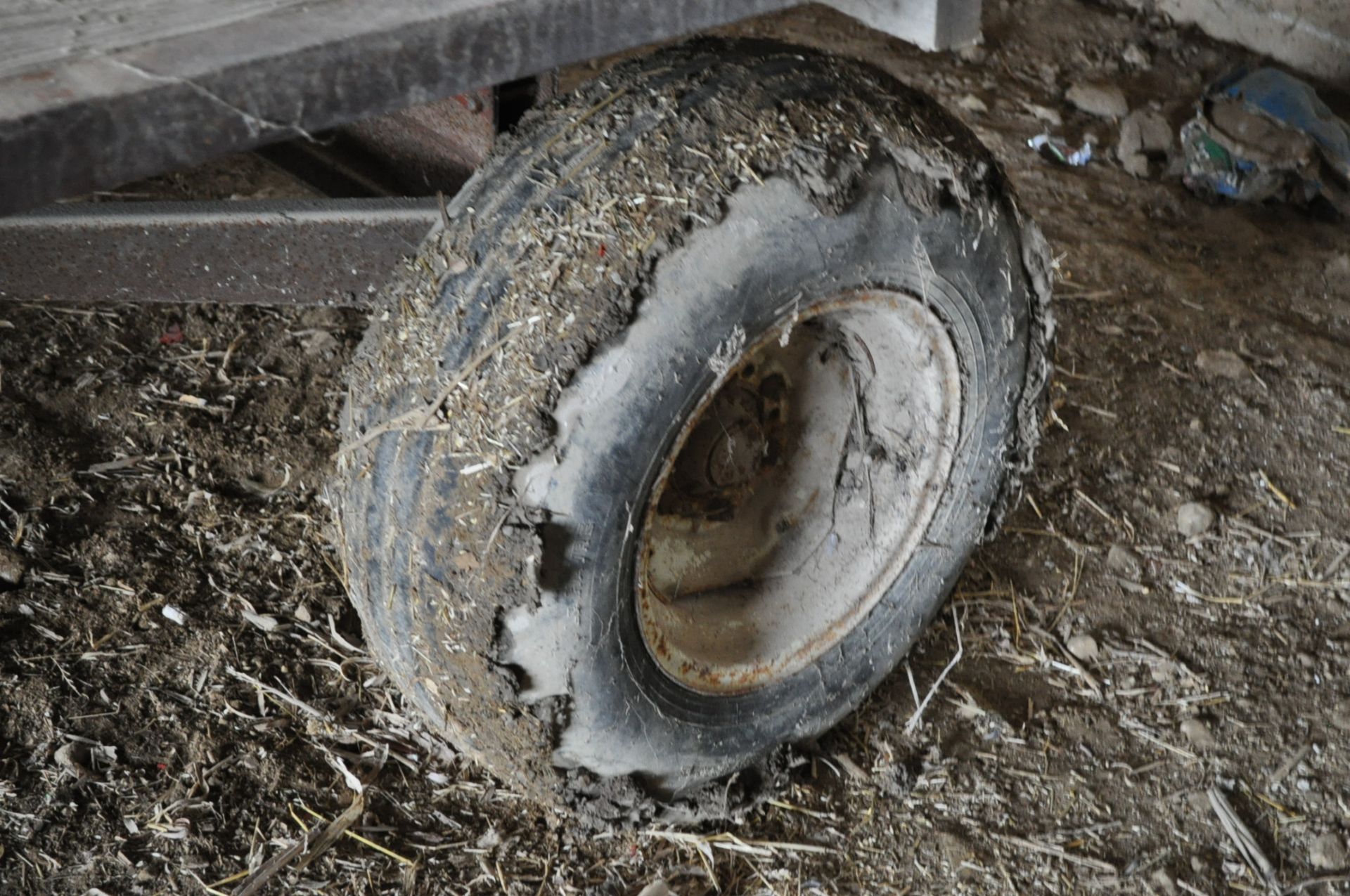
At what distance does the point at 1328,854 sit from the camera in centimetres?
253

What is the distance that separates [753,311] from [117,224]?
1167 millimetres

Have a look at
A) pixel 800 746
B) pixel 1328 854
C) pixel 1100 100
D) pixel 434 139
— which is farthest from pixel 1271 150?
pixel 434 139

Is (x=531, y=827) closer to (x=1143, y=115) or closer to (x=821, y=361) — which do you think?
(x=821, y=361)

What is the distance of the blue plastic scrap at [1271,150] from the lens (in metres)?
4.66

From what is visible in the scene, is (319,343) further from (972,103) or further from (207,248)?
(972,103)

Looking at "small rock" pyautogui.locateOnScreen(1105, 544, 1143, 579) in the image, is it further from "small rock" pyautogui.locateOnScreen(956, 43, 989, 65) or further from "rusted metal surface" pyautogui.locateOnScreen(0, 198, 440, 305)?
"small rock" pyautogui.locateOnScreen(956, 43, 989, 65)

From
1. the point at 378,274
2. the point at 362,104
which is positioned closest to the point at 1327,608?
the point at 378,274

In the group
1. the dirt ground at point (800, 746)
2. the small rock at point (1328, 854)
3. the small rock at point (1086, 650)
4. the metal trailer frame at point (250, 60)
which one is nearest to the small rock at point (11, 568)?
the dirt ground at point (800, 746)

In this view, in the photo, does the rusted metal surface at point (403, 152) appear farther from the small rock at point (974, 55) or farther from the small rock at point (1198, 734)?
the small rock at point (974, 55)

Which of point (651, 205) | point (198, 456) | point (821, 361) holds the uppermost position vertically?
point (651, 205)

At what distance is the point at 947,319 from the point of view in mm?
2219

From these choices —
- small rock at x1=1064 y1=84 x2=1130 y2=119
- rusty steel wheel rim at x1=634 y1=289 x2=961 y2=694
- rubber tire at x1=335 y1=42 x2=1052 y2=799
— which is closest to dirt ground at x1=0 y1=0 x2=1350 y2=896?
rusty steel wheel rim at x1=634 y1=289 x2=961 y2=694

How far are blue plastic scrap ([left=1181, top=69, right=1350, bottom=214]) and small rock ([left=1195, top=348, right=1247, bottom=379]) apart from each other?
3.85 feet

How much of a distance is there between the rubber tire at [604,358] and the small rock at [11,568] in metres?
1.16
